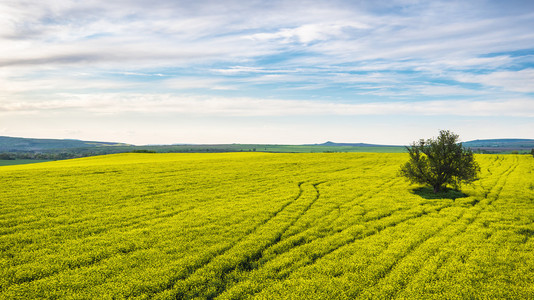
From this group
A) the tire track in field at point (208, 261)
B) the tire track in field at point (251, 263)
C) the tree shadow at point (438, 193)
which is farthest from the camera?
the tree shadow at point (438, 193)

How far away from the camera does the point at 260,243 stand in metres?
15.6

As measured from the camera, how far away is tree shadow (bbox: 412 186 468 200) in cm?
2828

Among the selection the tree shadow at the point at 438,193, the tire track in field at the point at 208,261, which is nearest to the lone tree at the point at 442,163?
the tree shadow at the point at 438,193

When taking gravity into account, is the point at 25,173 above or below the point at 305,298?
above

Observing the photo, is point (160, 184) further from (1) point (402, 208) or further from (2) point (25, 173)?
(1) point (402, 208)

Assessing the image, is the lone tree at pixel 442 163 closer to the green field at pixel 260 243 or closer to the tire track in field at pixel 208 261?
the green field at pixel 260 243

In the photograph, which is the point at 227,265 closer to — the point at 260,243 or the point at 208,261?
the point at 208,261

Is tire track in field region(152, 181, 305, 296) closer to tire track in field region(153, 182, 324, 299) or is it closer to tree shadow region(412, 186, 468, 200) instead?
tire track in field region(153, 182, 324, 299)

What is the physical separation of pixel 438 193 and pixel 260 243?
896 inches

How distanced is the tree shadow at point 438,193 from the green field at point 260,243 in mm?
457

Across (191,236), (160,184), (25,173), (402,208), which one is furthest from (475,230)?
(25,173)

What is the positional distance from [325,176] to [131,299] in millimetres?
31402

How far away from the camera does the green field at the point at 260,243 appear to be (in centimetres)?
1159

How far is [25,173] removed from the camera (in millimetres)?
35094
